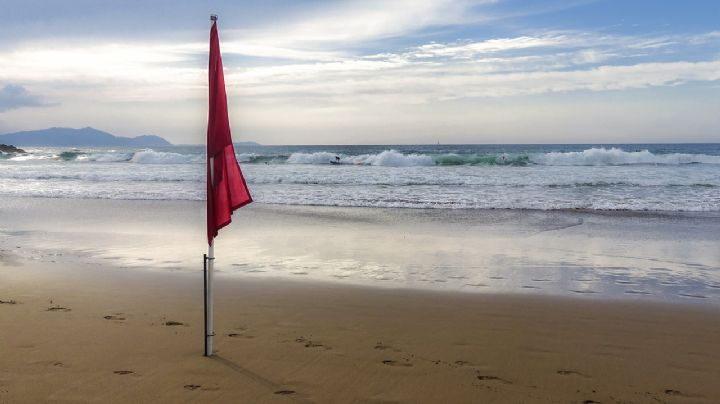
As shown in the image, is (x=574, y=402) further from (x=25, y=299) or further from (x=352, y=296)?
(x=25, y=299)

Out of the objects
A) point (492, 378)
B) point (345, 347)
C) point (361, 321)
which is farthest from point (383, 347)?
point (492, 378)

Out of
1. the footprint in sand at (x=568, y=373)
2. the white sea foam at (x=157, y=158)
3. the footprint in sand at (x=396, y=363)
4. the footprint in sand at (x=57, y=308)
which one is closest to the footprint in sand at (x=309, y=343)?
the footprint in sand at (x=396, y=363)

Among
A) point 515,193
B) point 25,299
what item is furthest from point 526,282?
point 515,193

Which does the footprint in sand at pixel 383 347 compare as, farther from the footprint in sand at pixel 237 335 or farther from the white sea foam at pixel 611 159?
the white sea foam at pixel 611 159

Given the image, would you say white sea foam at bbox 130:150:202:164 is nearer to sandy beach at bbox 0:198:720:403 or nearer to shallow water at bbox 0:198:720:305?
shallow water at bbox 0:198:720:305

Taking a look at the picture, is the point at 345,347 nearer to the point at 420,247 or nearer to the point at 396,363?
the point at 396,363

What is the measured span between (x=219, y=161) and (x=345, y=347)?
1969 millimetres

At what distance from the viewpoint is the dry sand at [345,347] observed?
13.8 ft

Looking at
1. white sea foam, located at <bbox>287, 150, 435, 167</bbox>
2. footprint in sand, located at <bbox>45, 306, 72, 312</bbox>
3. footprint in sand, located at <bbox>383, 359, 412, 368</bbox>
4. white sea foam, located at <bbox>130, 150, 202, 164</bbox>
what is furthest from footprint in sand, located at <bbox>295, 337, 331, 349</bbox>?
white sea foam, located at <bbox>130, 150, 202, 164</bbox>

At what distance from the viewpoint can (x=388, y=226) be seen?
44.2ft

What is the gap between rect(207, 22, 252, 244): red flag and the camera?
14.4 feet

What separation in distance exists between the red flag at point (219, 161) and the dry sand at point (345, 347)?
1.21 metres

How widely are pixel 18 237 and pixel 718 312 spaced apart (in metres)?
12.0

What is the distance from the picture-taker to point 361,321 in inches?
237
